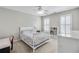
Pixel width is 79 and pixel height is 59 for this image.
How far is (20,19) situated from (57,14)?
2.71ft

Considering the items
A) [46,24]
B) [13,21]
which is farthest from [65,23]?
[13,21]

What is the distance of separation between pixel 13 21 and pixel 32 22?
404 mm

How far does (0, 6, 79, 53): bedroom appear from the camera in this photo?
100 cm

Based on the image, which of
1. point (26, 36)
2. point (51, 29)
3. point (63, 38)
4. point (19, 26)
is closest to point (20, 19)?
point (19, 26)

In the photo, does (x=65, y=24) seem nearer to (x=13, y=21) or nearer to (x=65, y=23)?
(x=65, y=23)

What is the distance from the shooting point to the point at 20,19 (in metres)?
1.20

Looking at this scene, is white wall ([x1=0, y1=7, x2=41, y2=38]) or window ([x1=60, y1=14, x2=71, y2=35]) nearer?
white wall ([x1=0, y1=7, x2=41, y2=38])

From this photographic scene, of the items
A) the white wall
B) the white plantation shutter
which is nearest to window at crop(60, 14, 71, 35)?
the white plantation shutter

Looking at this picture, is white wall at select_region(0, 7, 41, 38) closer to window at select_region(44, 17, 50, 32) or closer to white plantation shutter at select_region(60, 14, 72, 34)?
window at select_region(44, 17, 50, 32)

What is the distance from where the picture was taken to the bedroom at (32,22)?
1.00m

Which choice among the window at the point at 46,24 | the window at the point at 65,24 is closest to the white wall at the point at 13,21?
the window at the point at 46,24

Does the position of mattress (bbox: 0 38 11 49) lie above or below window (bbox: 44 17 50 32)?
below

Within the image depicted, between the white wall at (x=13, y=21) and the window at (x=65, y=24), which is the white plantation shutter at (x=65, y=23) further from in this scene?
the white wall at (x=13, y=21)
